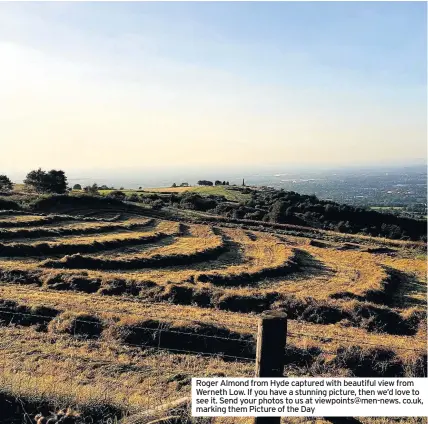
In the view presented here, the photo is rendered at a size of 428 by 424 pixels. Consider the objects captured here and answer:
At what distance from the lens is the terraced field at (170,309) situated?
9.34 meters

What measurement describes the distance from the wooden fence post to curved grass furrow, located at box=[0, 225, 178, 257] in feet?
83.1

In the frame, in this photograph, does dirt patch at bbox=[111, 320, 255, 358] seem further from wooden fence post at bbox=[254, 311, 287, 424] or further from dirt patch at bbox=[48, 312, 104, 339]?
wooden fence post at bbox=[254, 311, 287, 424]

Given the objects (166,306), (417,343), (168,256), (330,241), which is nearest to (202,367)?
(166,306)

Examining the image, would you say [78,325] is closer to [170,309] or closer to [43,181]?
[170,309]

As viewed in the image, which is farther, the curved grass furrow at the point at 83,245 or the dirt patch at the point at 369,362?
the curved grass furrow at the point at 83,245

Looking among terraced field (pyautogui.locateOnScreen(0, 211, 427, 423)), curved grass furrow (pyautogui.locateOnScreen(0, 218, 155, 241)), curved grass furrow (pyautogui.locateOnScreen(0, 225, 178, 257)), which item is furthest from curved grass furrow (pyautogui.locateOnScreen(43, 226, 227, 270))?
curved grass furrow (pyautogui.locateOnScreen(0, 218, 155, 241))

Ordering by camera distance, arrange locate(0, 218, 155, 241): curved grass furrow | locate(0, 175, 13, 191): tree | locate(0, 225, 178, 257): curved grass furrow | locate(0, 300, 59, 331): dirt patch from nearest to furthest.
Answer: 1. locate(0, 300, 59, 331): dirt patch
2. locate(0, 225, 178, 257): curved grass furrow
3. locate(0, 218, 155, 241): curved grass furrow
4. locate(0, 175, 13, 191): tree

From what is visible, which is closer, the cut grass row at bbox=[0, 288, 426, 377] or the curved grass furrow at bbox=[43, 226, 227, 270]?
the cut grass row at bbox=[0, 288, 426, 377]

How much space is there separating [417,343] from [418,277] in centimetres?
1764

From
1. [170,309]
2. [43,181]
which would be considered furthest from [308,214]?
[170,309]

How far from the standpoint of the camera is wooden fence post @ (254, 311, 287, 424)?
5305mm

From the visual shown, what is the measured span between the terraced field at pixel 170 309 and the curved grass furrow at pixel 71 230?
14cm

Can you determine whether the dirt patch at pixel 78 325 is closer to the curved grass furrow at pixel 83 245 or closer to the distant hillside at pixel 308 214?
the curved grass furrow at pixel 83 245

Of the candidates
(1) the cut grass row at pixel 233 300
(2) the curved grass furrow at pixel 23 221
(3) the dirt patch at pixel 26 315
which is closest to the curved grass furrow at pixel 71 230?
(2) the curved grass furrow at pixel 23 221
